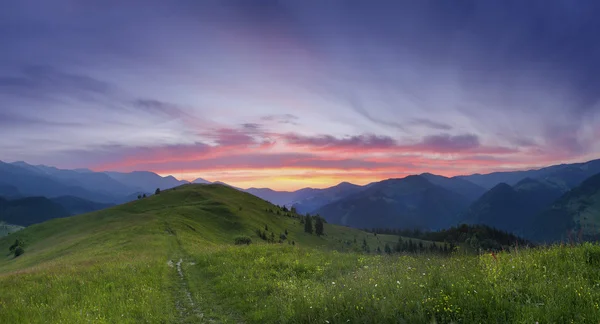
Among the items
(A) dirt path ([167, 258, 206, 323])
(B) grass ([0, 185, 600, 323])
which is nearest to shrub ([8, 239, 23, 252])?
(B) grass ([0, 185, 600, 323])

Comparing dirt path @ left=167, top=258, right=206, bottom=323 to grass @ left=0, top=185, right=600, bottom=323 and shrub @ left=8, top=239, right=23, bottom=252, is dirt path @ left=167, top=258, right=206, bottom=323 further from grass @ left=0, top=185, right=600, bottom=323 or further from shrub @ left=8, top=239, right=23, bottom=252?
shrub @ left=8, top=239, right=23, bottom=252

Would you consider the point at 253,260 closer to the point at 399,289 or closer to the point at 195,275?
the point at 195,275

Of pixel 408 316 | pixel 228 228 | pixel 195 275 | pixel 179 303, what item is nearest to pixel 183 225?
pixel 228 228

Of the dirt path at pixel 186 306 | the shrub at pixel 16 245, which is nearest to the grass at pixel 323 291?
the dirt path at pixel 186 306

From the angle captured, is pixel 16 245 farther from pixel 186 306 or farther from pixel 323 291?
pixel 323 291

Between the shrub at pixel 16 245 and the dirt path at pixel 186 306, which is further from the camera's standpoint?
the shrub at pixel 16 245

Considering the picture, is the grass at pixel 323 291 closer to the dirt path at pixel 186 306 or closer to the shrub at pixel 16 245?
the dirt path at pixel 186 306

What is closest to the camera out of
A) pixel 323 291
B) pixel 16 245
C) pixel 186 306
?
pixel 323 291

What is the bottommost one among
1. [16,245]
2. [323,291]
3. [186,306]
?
[16,245]

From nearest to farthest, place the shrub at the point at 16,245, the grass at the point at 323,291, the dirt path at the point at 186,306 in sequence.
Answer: the grass at the point at 323,291 → the dirt path at the point at 186,306 → the shrub at the point at 16,245

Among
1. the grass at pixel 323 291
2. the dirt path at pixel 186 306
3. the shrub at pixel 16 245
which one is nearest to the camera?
the grass at pixel 323 291

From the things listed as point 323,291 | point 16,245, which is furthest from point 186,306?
point 16,245

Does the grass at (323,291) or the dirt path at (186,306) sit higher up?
the grass at (323,291)

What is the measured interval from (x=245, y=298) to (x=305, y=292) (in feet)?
11.8
